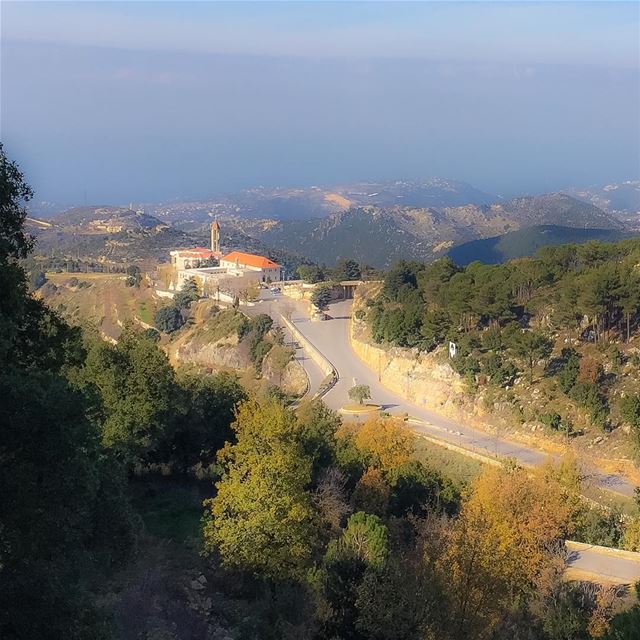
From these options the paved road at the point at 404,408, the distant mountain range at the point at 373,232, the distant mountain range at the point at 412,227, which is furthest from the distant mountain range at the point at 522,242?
the paved road at the point at 404,408

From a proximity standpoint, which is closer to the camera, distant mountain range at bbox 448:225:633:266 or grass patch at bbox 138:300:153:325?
grass patch at bbox 138:300:153:325

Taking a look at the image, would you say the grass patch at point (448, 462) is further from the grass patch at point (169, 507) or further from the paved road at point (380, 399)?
the grass patch at point (169, 507)

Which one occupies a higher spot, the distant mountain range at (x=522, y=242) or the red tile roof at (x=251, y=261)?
the red tile roof at (x=251, y=261)

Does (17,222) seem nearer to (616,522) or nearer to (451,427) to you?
(616,522)

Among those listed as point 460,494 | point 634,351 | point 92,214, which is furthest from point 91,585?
point 92,214

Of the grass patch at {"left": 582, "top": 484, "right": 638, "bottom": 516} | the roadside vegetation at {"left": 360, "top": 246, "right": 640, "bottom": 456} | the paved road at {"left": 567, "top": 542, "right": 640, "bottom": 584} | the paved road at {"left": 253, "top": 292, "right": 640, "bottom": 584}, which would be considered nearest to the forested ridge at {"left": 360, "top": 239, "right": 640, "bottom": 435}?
the roadside vegetation at {"left": 360, "top": 246, "right": 640, "bottom": 456}

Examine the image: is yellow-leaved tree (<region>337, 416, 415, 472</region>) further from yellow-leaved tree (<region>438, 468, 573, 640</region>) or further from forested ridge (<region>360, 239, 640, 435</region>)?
forested ridge (<region>360, 239, 640, 435</region>)
